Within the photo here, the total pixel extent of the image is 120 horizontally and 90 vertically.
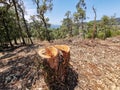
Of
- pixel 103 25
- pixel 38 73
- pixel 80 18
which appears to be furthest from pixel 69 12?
pixel 38 73

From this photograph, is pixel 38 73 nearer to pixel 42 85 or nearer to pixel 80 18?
pixel 42 85

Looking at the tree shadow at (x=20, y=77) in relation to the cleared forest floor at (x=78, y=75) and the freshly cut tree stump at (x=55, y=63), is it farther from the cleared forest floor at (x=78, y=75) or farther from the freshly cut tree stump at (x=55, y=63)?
the freshly cut tree stump at (x=55, y=63)

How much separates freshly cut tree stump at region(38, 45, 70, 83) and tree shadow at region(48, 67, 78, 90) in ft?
0.50

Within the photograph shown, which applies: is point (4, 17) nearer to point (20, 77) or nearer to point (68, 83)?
point (20, 77)

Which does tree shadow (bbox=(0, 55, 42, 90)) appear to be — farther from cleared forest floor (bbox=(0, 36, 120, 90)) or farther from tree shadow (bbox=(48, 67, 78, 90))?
tree shadow (bbox=(48, 67, 78, 90))

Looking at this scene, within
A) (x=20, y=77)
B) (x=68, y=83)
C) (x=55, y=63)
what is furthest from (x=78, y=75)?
(x=20, y=77)

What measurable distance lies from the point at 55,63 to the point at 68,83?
1.15 meters

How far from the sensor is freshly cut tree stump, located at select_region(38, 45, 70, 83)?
6621 millimetres

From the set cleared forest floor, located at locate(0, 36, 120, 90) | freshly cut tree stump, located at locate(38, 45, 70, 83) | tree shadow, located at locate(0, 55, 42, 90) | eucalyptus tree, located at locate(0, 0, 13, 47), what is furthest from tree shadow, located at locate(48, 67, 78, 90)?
eucalyptus tree, located at locate(0, 0, 13, 47)

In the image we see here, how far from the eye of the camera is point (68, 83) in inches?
290

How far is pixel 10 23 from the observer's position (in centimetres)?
2266

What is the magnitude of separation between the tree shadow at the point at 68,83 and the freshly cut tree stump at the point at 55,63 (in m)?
0.15

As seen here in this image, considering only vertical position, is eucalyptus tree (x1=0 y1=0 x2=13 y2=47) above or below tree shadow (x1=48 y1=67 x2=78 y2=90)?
above

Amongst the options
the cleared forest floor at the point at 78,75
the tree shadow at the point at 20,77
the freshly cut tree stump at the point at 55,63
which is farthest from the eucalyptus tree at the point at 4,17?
the freshly cut tree stump at the point at 55,63
